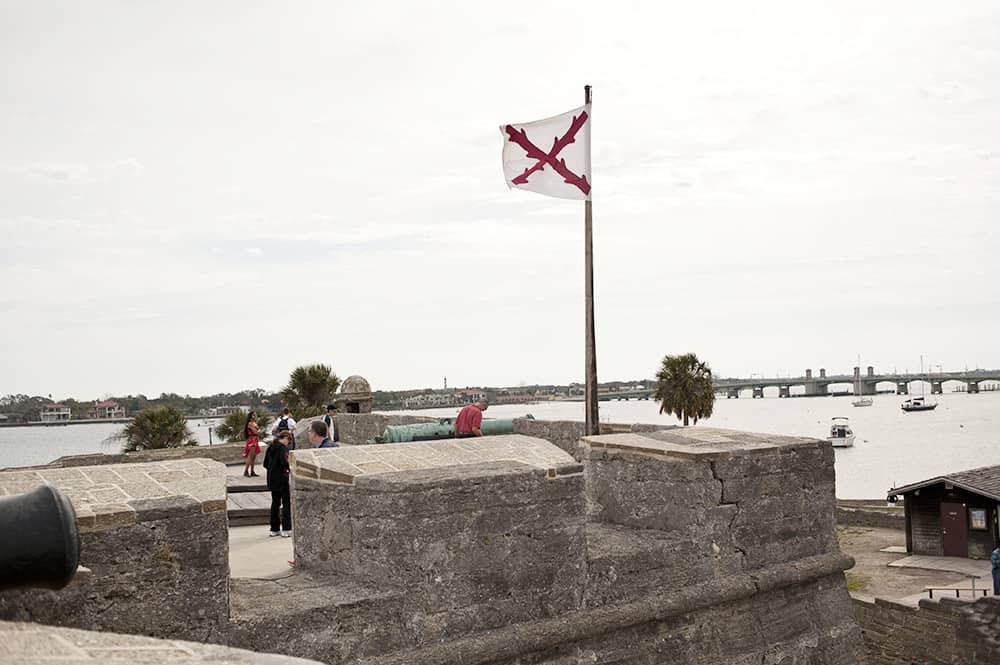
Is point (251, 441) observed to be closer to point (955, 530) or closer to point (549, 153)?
point (549, 153)

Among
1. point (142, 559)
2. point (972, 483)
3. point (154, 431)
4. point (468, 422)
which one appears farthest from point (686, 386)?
point (142, 559)

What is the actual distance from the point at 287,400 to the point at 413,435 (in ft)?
59.0

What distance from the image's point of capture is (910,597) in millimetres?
17531

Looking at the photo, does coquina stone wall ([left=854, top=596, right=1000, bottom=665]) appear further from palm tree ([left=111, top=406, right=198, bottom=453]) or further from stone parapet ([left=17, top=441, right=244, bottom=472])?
palm tree ([left=111, top=406, right=198, bottom=453])

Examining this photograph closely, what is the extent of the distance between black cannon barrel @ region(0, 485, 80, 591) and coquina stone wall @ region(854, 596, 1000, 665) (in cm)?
1536

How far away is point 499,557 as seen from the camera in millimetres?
4613

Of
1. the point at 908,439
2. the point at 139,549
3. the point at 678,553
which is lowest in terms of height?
the point at 908,439

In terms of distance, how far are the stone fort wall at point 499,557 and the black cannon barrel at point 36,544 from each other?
1677mm

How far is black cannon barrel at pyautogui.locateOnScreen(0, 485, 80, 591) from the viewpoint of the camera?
186cm

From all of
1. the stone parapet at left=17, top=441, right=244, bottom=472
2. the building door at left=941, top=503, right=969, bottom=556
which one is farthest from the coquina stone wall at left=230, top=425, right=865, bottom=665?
the building door at left=941, top=503, right=969, bottom=556

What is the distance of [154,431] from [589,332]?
1802 cm

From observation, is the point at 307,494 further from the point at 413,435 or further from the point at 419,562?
the point at 413,435

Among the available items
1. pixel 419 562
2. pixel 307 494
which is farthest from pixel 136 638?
pixel 307 494

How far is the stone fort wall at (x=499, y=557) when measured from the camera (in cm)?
375
